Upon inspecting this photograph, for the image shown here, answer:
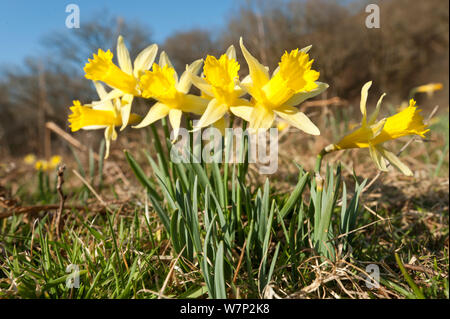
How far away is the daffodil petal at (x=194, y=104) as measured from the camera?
98 cm

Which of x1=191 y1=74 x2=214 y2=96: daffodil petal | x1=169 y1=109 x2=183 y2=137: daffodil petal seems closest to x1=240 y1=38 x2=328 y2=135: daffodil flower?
x1=191 y1=74 x2=214 y2=96: daffodil petal

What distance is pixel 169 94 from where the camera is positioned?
0.94m

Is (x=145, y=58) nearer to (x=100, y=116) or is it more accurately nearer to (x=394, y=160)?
(x=100, y=116)

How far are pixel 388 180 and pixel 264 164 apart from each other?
841 mm

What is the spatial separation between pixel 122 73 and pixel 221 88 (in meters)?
0.36

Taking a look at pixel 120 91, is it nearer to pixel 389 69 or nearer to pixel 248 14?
pixel 248 14

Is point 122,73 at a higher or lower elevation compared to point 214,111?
higher

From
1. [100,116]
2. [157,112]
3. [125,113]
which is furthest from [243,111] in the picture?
[100,116]

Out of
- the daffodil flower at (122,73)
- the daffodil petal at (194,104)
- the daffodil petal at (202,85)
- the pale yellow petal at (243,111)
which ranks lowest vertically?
the pale yellow petal at (243,111)

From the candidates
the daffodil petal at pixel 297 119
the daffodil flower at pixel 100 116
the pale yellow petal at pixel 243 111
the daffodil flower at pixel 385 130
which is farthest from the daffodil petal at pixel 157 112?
the daffodil flower at pixel 385 130

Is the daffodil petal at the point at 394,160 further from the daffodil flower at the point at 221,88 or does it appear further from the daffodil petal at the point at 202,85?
the daffodil petal at the point at 202,85

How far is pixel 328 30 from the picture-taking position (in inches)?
376

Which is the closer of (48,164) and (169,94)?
(169,94)
